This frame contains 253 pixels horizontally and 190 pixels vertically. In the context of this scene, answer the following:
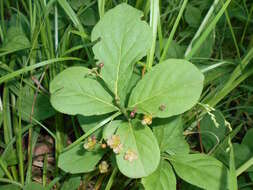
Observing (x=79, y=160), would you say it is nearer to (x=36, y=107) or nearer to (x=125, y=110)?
(x=125, y=110)

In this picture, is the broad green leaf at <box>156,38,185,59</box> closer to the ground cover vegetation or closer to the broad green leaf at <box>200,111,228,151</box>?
the ground cover vegetation

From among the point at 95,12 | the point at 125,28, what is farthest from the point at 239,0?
the point at 125,28

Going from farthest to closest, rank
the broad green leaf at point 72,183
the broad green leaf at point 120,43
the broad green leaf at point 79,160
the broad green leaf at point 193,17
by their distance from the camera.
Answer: the broad green leaf at point 193,17
the broad green leaf at point 72,183
the broad green leaf at point 79,160
the broad green leaf at point 120,43

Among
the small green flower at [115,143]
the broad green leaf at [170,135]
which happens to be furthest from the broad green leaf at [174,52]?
the small green flower at [115,143]

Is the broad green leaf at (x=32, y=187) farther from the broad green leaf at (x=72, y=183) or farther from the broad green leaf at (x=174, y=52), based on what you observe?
the broad green leaf at (x=174, y=52)

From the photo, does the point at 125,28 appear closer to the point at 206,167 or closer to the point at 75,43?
the point at 206,167

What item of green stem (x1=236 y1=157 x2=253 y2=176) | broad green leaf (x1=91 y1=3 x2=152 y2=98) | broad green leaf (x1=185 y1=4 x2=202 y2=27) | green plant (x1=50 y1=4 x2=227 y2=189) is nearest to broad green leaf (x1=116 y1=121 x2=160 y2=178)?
green plant (x1=50 y1=4 x2=227 y2=189)
